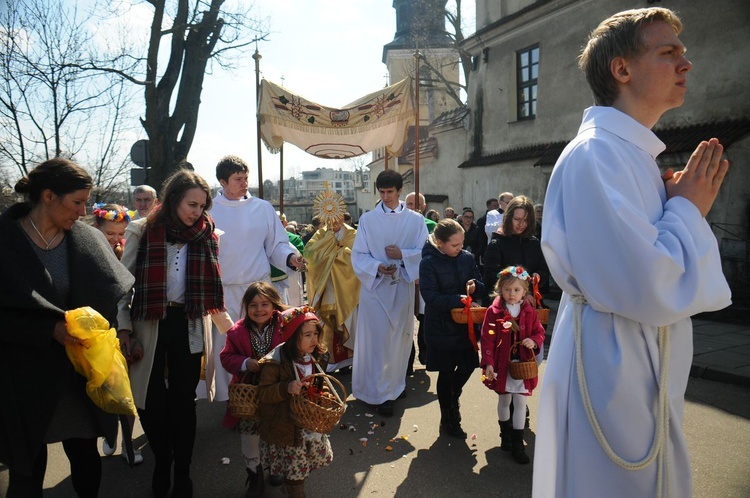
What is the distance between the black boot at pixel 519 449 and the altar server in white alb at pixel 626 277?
2355 mm

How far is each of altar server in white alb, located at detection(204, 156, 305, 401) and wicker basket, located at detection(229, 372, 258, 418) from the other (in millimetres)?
1440

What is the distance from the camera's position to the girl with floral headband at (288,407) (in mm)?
3117

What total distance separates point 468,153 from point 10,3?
12.8 metres

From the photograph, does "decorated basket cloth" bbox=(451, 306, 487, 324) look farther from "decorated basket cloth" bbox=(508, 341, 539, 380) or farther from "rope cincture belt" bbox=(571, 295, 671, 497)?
"rope cincture belt" bbox=(571, 295, 671, 497)

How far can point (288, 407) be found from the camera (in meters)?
3.13

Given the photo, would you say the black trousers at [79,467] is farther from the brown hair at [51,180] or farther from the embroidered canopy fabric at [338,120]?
the embroidered canopy fabric at [338,120]

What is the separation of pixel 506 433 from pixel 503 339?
2.45 feet

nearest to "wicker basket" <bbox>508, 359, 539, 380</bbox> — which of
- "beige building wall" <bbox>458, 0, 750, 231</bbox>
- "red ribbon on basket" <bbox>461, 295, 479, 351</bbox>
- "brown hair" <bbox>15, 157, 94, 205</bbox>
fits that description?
"red ribbon on basket" <bbox>461, 295, 479, 351</bbox>

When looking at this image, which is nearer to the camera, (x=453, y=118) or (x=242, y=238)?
(x=242, y=238)

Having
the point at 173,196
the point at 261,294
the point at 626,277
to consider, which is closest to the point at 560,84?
the point at 261,294

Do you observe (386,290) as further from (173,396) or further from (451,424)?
(173,396)

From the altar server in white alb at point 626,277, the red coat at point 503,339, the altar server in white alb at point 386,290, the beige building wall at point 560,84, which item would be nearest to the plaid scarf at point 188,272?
the red coat at point 503,339

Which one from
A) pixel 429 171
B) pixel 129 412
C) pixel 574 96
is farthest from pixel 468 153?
pixel 129 412

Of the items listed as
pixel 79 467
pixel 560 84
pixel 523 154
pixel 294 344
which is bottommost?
pixel 79 467
